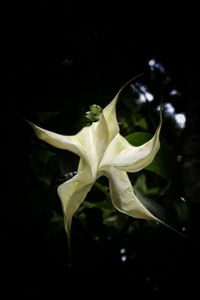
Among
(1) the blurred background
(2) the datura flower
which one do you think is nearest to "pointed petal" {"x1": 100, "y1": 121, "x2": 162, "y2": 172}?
(2) the datura flower

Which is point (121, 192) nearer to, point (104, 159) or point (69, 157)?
point (104, 159)

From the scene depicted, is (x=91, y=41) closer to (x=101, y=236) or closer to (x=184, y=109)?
(x=184, y=109)

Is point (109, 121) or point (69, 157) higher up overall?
point (109, 121)

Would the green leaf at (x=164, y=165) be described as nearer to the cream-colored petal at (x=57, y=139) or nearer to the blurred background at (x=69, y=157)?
the blurred background at (x=69, y=157)

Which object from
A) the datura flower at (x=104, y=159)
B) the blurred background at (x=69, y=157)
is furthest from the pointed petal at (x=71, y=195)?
the blurred background at (x=69, y=157)

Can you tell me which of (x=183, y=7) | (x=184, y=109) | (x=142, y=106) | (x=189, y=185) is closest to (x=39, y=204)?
(x=189, y=185)

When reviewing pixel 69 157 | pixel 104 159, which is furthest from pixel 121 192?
pixel 69 157
